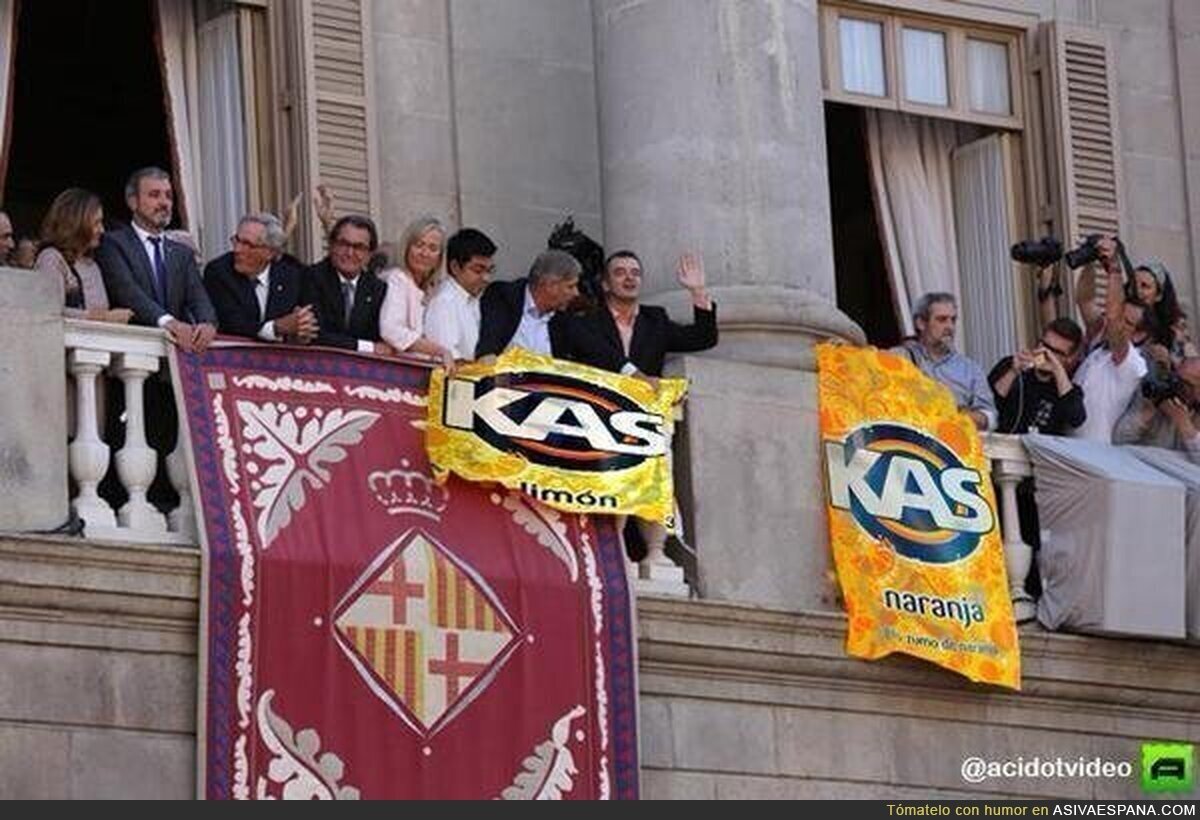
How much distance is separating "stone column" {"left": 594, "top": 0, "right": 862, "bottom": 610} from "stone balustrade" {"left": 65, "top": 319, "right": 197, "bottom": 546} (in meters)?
2.81

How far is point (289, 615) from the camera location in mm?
19609

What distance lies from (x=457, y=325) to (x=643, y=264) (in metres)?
1.66

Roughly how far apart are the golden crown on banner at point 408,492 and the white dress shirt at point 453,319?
33.5 inches

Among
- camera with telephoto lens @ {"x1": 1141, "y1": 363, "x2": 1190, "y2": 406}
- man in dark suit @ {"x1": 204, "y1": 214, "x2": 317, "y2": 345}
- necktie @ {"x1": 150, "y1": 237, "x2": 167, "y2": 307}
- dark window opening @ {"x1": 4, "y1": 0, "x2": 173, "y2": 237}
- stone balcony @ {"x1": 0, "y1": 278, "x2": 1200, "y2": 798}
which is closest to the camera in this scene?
stone balcony @ {"x1": 0, "y1": 278, "x2": 1200, "y2": 798}

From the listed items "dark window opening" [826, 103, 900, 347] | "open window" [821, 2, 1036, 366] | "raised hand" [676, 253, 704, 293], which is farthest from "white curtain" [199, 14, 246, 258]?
"dark window opening" [826, 103, 900, 347]

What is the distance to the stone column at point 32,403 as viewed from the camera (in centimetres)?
1942

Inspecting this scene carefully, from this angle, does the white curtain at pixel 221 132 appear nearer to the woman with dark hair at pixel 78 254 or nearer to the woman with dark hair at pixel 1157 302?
the woman with dark hair at pixel 78 254

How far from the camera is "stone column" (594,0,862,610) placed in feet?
70.9

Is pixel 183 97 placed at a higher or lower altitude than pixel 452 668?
higher

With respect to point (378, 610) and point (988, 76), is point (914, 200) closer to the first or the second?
point (988, 76)

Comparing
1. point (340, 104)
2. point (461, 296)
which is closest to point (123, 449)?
point (461, 296)

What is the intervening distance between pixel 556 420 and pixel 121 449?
83.9 inches

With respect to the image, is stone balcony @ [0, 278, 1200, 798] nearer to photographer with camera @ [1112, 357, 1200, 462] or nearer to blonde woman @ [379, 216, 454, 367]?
photographer with camera @ [1112, 357, 1200, 462]

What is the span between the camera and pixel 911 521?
2205 cm
